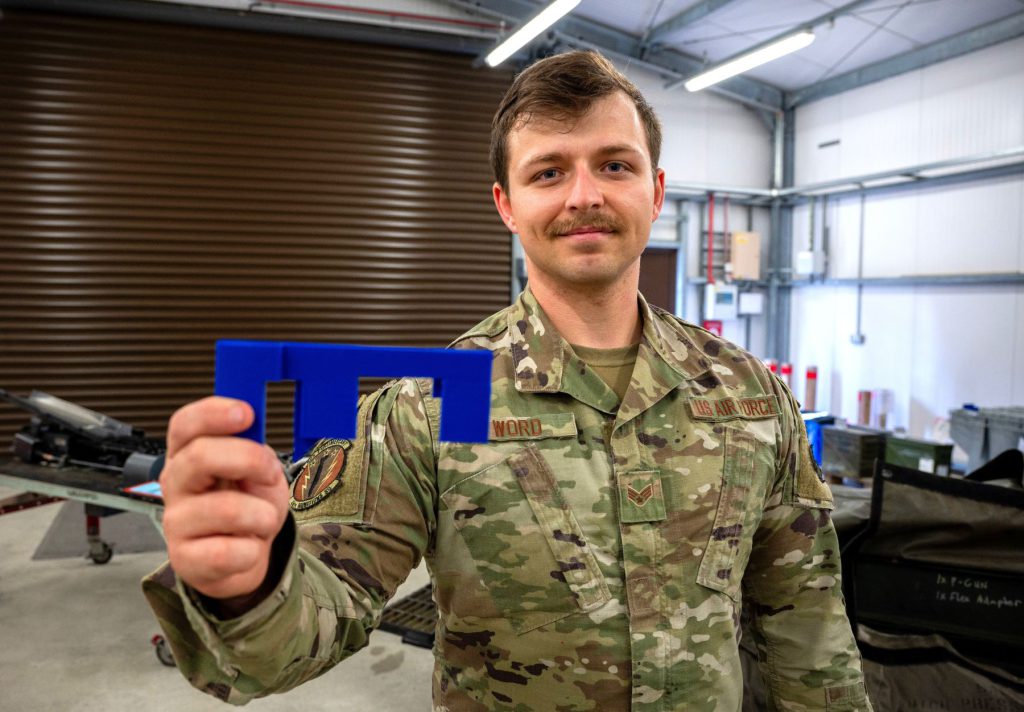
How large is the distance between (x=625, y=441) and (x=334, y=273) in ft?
20.2

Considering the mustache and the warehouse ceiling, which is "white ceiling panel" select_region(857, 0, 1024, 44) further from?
the mustache

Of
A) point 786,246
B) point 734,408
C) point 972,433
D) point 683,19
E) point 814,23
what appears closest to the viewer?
point 734,408

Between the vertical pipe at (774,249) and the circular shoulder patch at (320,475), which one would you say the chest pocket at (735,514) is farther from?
the vertical pipe at (774,249)

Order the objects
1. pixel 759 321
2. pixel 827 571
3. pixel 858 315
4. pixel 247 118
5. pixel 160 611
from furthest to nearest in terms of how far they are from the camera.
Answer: pixel 759 321, pixel 858 315, pixel 247 118, pixel 827 571, pixel 160 611

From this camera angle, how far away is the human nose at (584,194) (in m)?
1.21

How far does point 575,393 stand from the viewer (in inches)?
49.0

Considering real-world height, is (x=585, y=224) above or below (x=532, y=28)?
below

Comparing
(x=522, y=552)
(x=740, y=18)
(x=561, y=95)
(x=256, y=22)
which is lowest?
(x=522, y=552)

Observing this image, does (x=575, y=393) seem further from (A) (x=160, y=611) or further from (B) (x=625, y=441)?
(A) (x=160, y=611)

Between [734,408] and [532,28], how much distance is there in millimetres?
5254

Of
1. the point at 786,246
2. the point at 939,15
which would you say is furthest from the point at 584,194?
the point at 786,246

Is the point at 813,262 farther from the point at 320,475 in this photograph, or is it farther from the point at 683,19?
the point at 320,475

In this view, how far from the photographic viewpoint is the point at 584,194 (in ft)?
3.98

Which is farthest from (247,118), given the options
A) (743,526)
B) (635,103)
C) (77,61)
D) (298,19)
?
(743,526)
